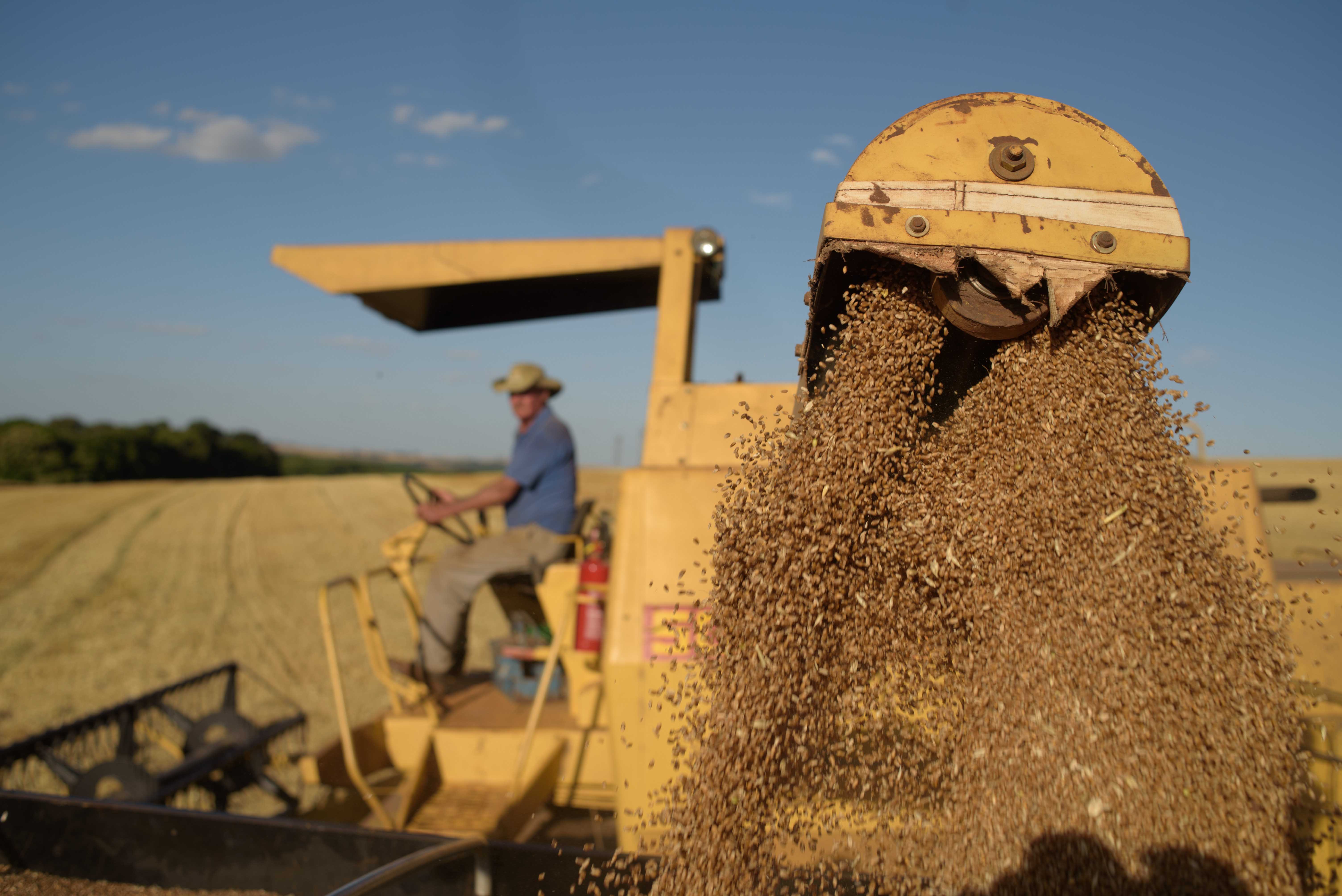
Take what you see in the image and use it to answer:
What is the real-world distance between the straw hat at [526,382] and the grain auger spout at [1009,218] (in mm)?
2541

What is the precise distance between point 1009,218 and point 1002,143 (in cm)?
22

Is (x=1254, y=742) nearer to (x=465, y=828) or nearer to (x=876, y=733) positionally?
(x=876, y=733)

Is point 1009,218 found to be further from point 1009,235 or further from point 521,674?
point 521,674

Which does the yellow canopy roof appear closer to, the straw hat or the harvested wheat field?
the straw hat

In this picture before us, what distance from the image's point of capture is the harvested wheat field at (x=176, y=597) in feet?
23.4

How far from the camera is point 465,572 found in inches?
155

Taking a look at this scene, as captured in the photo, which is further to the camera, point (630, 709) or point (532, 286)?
point (532, 286)

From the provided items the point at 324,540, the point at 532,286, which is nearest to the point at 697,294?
the point at 532,286

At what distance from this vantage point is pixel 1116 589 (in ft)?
6.05

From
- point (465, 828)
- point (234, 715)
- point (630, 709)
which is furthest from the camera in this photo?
point (234, 715)

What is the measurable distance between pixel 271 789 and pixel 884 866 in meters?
3.46

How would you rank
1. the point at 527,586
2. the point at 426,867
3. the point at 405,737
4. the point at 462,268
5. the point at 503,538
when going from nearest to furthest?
1. the point at 426,867
2. the point at 462,268
3. the point at 405,737
4. the point at 503,538
5. the point at 527,586

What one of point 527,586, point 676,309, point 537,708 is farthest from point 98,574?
point 676,309

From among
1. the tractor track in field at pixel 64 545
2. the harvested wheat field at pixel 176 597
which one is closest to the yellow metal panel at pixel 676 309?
the harvested wheat field at pixel 176 597
